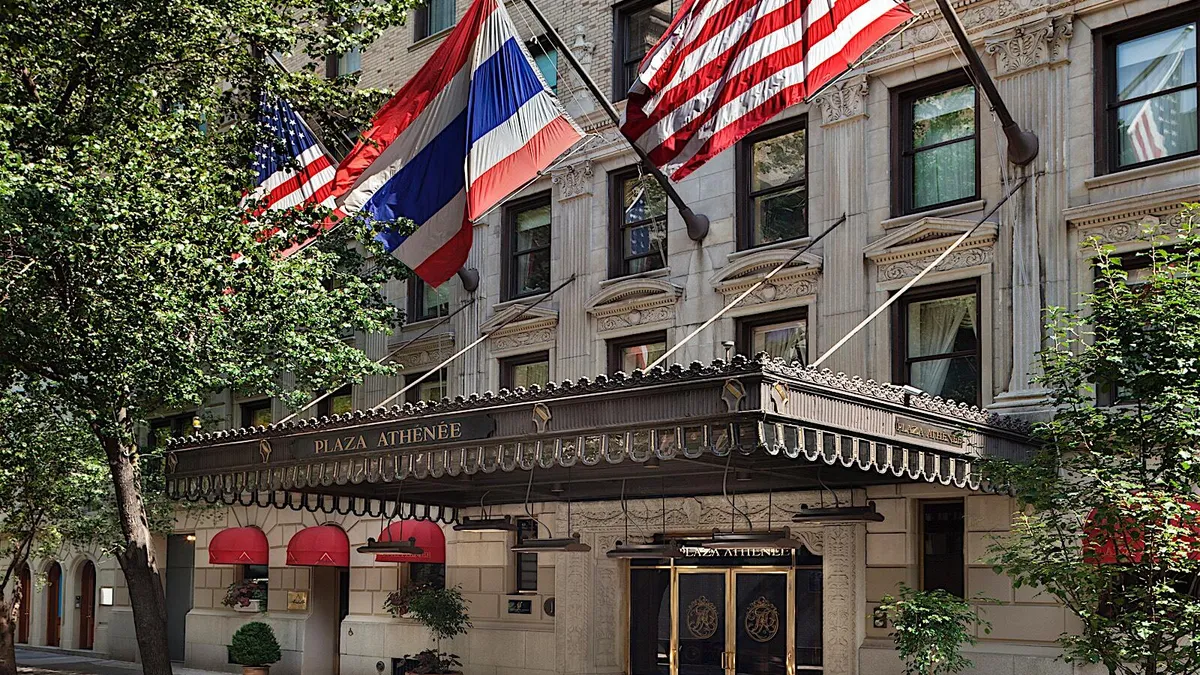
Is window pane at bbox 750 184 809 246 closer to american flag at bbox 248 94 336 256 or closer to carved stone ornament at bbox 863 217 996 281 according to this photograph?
carved stone ornament at bbox 863 217 996 281

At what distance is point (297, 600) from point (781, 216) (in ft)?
Answer: 51.5

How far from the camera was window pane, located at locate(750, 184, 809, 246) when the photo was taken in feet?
74.7

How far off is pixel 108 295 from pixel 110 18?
3.91 meters

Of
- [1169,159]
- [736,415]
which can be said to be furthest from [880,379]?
[736,415]

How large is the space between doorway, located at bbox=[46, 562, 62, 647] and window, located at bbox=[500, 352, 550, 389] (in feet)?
78.7

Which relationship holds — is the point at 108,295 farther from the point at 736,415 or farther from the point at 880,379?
the point at 880,379

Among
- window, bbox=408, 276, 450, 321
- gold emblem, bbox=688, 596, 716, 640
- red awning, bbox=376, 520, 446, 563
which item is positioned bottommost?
gold emblem, bbox=688, 596, 716, 640

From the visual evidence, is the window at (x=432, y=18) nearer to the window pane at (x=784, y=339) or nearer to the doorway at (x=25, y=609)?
the window pane at (x=784, y=339)

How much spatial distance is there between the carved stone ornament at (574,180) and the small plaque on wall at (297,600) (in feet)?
38.3

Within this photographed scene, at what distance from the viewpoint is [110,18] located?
1905 centimetres

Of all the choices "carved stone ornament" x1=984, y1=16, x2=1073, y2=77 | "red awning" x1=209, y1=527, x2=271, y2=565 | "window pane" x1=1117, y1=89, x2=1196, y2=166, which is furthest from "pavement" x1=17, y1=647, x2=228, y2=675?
"window pane" x1=1117, y1=89, x2=1196, y2=166

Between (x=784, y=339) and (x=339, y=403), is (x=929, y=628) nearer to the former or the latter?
(x=784, y=339)

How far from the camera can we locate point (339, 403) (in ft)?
105

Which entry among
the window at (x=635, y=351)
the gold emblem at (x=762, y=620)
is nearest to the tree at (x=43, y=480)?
the window at (x=635, y=351)
